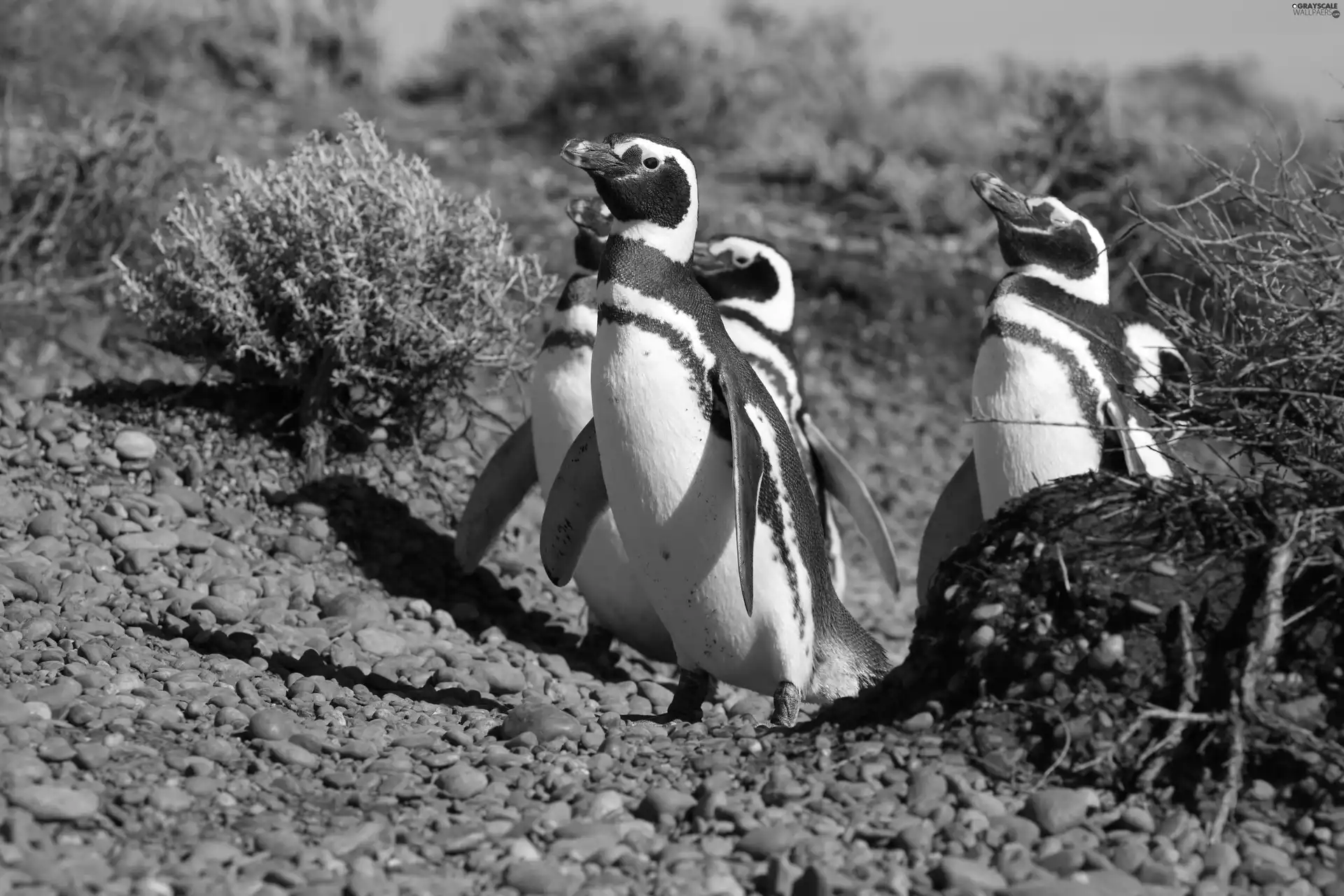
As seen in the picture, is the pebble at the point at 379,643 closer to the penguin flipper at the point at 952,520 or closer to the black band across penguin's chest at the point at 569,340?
the black band across penguin's chest at the point at 569,340

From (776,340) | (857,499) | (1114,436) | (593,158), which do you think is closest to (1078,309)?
(1114,436)

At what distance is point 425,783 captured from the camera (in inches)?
128

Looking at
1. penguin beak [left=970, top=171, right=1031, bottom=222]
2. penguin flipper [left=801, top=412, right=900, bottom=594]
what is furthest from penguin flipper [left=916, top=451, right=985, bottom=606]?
penguin beak [left=970, top=171, right=1031, bottom=222]

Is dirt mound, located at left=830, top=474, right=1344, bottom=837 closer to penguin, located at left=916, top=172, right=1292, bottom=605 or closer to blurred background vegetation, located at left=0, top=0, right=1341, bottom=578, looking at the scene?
penguin, located at left=916, top=172, right=1292, bottom=605

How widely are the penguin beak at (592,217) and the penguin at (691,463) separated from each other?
144cm

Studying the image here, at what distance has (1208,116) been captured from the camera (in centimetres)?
2511

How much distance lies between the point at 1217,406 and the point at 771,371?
2583 mm

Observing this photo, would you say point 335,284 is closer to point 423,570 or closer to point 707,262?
point 423,570

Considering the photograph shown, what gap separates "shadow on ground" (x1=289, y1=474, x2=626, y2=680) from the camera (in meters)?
5.45

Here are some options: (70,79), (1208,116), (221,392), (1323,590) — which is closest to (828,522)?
(221,392)

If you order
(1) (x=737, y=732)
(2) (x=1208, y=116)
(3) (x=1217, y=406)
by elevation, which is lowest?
(1) (x=737, y=732)

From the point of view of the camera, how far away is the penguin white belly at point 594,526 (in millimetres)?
5301

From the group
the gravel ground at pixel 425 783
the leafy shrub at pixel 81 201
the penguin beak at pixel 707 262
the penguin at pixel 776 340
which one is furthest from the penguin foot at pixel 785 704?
the leafy shrub at pixel 81 201

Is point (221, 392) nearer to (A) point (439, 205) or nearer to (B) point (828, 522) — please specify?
(A) point (439, 205)
